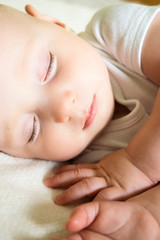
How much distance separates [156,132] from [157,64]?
21 cm

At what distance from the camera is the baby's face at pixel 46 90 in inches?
26.2

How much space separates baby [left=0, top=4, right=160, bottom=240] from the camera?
57 centimetres

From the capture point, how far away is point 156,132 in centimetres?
63

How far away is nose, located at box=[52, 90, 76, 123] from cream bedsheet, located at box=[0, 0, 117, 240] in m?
0.16

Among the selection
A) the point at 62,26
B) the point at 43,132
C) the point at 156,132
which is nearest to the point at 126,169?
the point at 156,132

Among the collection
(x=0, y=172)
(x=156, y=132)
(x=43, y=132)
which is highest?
(x=156, y=132)

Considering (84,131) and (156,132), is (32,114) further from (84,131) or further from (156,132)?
(156,132)

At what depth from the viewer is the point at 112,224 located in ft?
1.69

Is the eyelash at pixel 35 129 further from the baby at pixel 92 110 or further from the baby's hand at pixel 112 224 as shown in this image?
the baby's hand at pixel 112 224

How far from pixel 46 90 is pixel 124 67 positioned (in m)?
0.29

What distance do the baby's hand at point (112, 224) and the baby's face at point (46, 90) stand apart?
235 millimetres

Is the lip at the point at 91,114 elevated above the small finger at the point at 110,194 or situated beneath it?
elevated above

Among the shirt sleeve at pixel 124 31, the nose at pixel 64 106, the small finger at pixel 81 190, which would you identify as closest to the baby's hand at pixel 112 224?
the small finger at pixel 81 190

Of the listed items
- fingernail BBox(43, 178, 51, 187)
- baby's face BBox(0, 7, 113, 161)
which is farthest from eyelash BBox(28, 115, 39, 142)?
fingernail BBox(43, 178, 51, 187)
